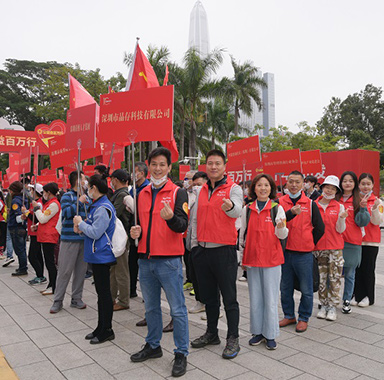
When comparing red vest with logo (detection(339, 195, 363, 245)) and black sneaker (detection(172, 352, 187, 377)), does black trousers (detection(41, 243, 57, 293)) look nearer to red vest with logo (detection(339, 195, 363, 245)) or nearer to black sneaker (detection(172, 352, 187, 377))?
black sneaker (detection(172, 352, 187, 377))

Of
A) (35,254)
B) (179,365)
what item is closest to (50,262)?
(35,254)

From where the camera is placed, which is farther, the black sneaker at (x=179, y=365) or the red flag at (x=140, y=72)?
the red flag at (x=140, y=72)

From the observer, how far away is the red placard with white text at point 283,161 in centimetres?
718

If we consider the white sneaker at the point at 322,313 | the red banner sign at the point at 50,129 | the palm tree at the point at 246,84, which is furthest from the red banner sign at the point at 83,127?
the palm tree at the point at 246,84

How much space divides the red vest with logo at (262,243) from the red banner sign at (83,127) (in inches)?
96.3

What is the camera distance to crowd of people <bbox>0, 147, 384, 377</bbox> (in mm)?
3467

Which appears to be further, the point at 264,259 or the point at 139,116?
the point at 139,116

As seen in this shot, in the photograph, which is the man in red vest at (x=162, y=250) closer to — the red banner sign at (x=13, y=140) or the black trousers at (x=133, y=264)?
the black trousers at (x=133, y=264)

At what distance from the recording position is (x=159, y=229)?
3434mm

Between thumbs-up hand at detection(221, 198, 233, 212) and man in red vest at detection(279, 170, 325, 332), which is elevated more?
thumbs-up hand at detection(221, 198, 233, 212)

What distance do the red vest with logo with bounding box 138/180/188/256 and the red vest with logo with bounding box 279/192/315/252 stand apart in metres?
1.56

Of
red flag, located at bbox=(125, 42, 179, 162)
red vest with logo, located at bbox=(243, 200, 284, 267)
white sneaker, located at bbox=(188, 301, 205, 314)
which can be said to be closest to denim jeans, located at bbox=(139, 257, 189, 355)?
red vest with logo, located at bbox=(243, 200, 284, 267)

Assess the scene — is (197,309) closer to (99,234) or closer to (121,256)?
(121,256)

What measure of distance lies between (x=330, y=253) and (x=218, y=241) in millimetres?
1966
